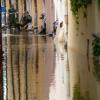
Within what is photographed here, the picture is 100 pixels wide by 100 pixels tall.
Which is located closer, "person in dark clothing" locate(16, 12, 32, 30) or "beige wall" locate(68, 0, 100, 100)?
"beige wall" locate(68, 0, 100, 100)

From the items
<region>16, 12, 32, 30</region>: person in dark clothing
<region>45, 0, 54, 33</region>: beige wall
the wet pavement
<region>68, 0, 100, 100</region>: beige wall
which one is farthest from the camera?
<region>16, 12, 32, 30</region>: person in dark clothing

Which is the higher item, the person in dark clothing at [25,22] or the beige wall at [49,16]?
the beige wall at [49,16]

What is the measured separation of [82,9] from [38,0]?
2841 centimetres

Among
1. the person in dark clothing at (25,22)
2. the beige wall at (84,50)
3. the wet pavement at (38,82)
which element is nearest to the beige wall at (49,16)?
the person in dark clothing at (25,22)

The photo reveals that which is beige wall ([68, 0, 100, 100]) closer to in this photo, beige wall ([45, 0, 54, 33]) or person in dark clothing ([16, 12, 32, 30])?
beige wall ([45, 0, 54, 33])

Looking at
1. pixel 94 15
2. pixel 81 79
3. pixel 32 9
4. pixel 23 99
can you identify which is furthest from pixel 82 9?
pixel 32 9

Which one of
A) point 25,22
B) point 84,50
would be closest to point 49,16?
point 25,22

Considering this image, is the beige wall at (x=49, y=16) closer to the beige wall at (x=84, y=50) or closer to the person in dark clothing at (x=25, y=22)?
the person in dark clothing at (x=25, y=22)

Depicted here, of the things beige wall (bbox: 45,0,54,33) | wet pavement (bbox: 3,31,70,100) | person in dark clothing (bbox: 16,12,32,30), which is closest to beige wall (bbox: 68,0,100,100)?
wet pavement (bbox: 3,31,70,100)

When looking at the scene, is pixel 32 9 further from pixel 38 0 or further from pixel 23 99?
pixel 23 99

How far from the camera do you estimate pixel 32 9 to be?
5353 cm

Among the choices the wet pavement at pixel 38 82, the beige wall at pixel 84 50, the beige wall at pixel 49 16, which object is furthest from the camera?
the beige wall at pixel 49 16

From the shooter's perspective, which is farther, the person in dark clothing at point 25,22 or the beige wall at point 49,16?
the person in dark clothing at point 25,22

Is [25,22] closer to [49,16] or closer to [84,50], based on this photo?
[49,16]
